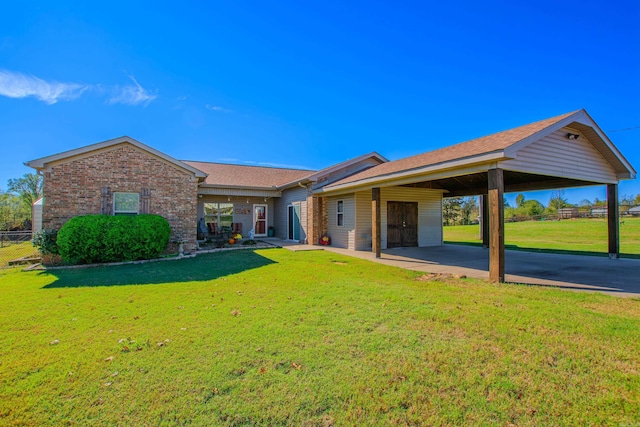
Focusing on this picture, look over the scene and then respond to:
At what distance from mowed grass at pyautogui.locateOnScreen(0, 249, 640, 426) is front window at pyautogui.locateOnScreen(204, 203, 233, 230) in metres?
11.8

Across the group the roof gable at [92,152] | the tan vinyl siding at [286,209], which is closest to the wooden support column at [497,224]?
the tan vinyl siding at [286,209]

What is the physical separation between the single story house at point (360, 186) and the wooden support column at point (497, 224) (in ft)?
0.08

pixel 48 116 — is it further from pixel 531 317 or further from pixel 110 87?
pixel 531 317

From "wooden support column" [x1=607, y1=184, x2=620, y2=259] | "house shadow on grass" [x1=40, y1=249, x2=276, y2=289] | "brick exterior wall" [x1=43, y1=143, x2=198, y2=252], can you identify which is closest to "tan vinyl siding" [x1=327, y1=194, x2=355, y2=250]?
"house shadow on grass" [x1=40, y1=249, x2=276, y2=289]

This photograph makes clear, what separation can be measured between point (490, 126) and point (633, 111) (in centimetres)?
954

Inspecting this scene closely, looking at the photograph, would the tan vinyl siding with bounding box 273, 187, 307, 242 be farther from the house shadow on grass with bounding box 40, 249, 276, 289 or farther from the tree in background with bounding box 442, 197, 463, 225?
the tree in background with bounding box 442, 197, 463, 225

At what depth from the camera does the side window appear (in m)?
11.0

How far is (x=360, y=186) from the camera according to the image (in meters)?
11.6

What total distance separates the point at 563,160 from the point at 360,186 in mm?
6310

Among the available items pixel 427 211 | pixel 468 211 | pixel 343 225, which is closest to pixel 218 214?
pixel 343 225

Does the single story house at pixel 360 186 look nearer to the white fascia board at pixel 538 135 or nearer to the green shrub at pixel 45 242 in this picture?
the white fascia board at pixel 538 135

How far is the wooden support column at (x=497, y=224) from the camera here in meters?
6.54

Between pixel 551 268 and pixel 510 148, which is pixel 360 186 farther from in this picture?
pixel 551 268

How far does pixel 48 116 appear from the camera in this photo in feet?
54.4
